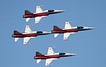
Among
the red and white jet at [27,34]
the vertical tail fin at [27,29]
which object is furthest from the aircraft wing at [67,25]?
the vertical tail fin at [27,29]

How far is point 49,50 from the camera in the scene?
472 feet

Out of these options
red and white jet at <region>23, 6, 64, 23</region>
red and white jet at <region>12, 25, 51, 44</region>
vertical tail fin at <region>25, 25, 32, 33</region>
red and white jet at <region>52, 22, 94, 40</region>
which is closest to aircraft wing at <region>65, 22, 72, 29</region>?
red and white jet at <region>52, 22, 94, 40</region>

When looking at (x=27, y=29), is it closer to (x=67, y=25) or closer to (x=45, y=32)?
(x=45, y=32)

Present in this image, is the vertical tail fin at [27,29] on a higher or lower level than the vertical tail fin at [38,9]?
lower

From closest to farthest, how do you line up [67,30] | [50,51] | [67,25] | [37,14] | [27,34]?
1. [50,51]
2. [67,30]
3. [27,34]
4. [37,14]
5. [67,25]

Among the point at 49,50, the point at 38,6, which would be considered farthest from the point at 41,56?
the point at 38,6

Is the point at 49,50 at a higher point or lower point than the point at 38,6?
lower

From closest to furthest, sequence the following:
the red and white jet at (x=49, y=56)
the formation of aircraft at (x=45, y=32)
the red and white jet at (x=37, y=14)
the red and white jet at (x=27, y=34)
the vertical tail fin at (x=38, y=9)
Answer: the red and white jet at (x=49, y=56) < the formation of aircraft at (x=45, y=32) < the red and white jet at (x=27, y=34) < the red and white jet at (x=37, y=14) < the vertical tail fin at (x=38, y=9)

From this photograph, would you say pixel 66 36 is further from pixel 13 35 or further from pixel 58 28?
pixel 13 35

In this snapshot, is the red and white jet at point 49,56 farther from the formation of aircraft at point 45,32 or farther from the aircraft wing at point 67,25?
the aircraft wing at point 67,25

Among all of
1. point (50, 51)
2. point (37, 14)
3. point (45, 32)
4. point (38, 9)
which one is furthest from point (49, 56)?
point (38, 9)

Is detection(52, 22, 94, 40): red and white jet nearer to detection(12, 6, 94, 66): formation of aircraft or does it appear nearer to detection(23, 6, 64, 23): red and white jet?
detection(12, 6, 94, 66): formation of aircraft

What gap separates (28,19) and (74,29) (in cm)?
1069

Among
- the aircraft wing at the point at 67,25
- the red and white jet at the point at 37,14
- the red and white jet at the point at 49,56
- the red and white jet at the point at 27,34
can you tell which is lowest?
the red and white jet at the point at 49,56
